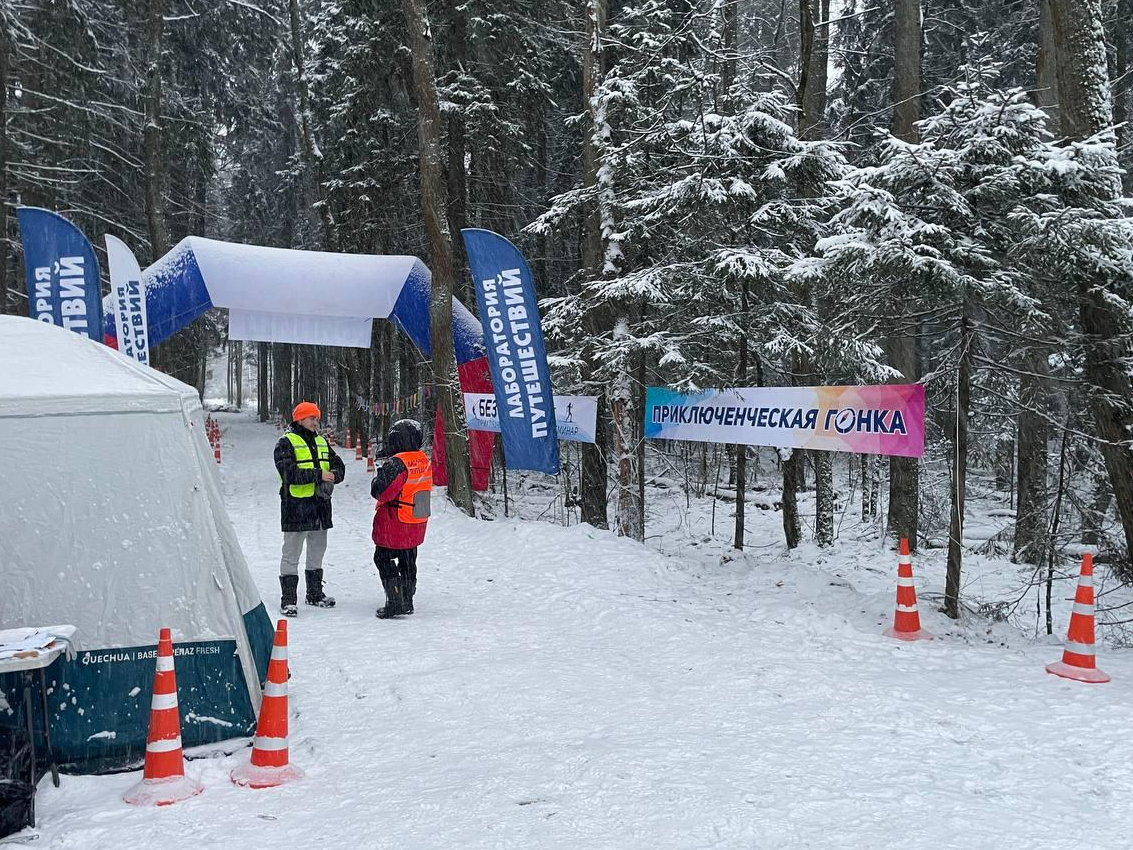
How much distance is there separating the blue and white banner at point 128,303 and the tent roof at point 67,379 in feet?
34.0

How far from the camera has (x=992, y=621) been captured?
765 centimetres

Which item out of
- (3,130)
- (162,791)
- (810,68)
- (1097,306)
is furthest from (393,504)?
(3,130)

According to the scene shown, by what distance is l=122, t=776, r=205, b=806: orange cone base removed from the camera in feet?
12.9

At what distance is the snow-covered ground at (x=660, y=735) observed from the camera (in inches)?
146

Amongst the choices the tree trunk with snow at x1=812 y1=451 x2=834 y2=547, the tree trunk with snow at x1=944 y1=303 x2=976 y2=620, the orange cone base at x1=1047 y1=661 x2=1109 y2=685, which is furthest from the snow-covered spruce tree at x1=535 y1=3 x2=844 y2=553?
the orange cone base at x1=1047 y1=661 x2=1109 y2=685

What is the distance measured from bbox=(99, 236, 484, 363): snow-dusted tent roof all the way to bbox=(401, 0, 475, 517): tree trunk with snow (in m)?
0.80

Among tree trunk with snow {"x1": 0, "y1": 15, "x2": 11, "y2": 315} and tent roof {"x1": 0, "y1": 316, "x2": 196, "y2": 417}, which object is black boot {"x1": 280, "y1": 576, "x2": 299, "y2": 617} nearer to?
tent roof {"x1": 0, "y1": 316, "x2": 196, "y2": 417}

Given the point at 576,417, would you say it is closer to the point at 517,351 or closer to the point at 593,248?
the point at 517,351

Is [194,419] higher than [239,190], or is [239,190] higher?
[239,190]

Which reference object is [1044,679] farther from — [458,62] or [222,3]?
[222,3]

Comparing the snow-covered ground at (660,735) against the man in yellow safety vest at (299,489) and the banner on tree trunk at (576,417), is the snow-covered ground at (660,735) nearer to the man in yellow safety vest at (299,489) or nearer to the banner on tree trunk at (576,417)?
the man in yellow safety vest at (299,489)

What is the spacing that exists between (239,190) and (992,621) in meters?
33.9

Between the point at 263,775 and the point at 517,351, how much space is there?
851 cm

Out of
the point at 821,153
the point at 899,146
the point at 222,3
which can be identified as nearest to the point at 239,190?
the point at 222,3
